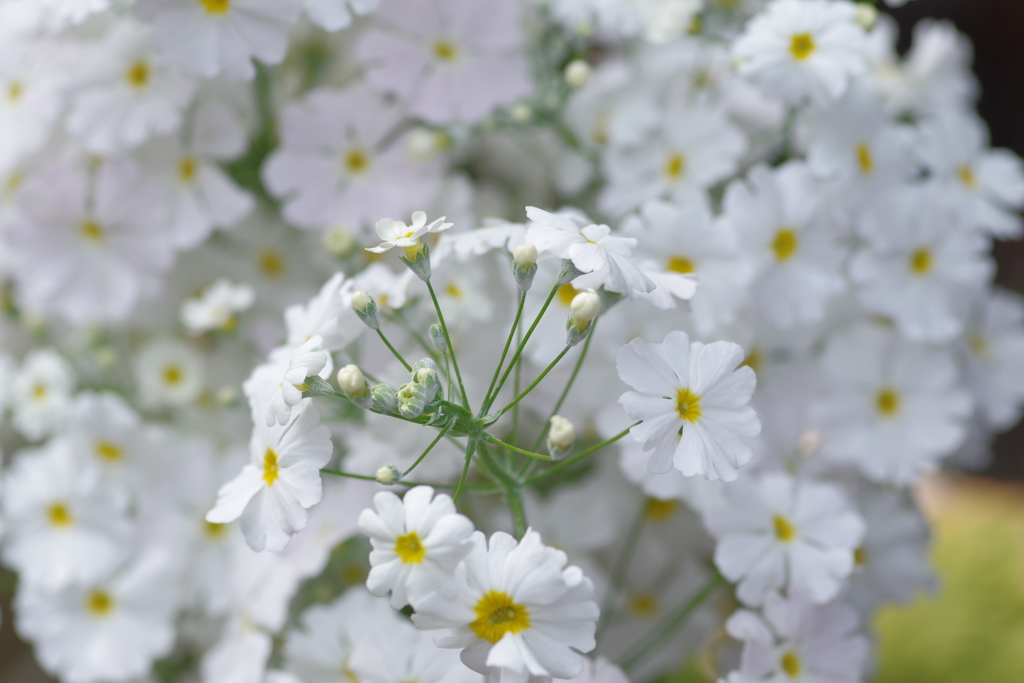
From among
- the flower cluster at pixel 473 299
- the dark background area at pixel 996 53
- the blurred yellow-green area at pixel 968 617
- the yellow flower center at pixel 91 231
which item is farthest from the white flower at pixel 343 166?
the dark background area at pixel 996 53

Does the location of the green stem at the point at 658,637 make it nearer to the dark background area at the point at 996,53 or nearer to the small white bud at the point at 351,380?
the small white bud at the point at 351,380

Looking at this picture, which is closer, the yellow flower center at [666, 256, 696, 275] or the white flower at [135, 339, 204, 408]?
the yellow flower center at [666, 256, 696, 275]

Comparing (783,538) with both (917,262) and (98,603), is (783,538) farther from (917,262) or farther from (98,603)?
(98,603)

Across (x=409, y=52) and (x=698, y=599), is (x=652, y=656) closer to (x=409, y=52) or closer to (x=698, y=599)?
(x=698, y=599)

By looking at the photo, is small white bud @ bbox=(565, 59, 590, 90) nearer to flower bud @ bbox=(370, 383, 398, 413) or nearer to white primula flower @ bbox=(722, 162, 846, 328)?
white primula flower @ bbox=(722, 162, 846, 328)

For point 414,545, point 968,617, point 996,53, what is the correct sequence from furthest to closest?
point 996,53
point 968,617
point 414,545

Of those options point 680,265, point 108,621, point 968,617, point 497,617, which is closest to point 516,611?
point 497,617

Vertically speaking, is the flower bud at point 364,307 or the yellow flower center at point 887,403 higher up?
the flower bud at point 364,307

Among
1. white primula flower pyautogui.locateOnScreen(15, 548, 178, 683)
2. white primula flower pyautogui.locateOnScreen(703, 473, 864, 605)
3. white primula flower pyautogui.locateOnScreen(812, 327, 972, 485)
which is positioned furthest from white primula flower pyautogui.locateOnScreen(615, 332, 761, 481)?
white primula flower pyautogui.locateOnScreen(15, 548, 178, 683)
